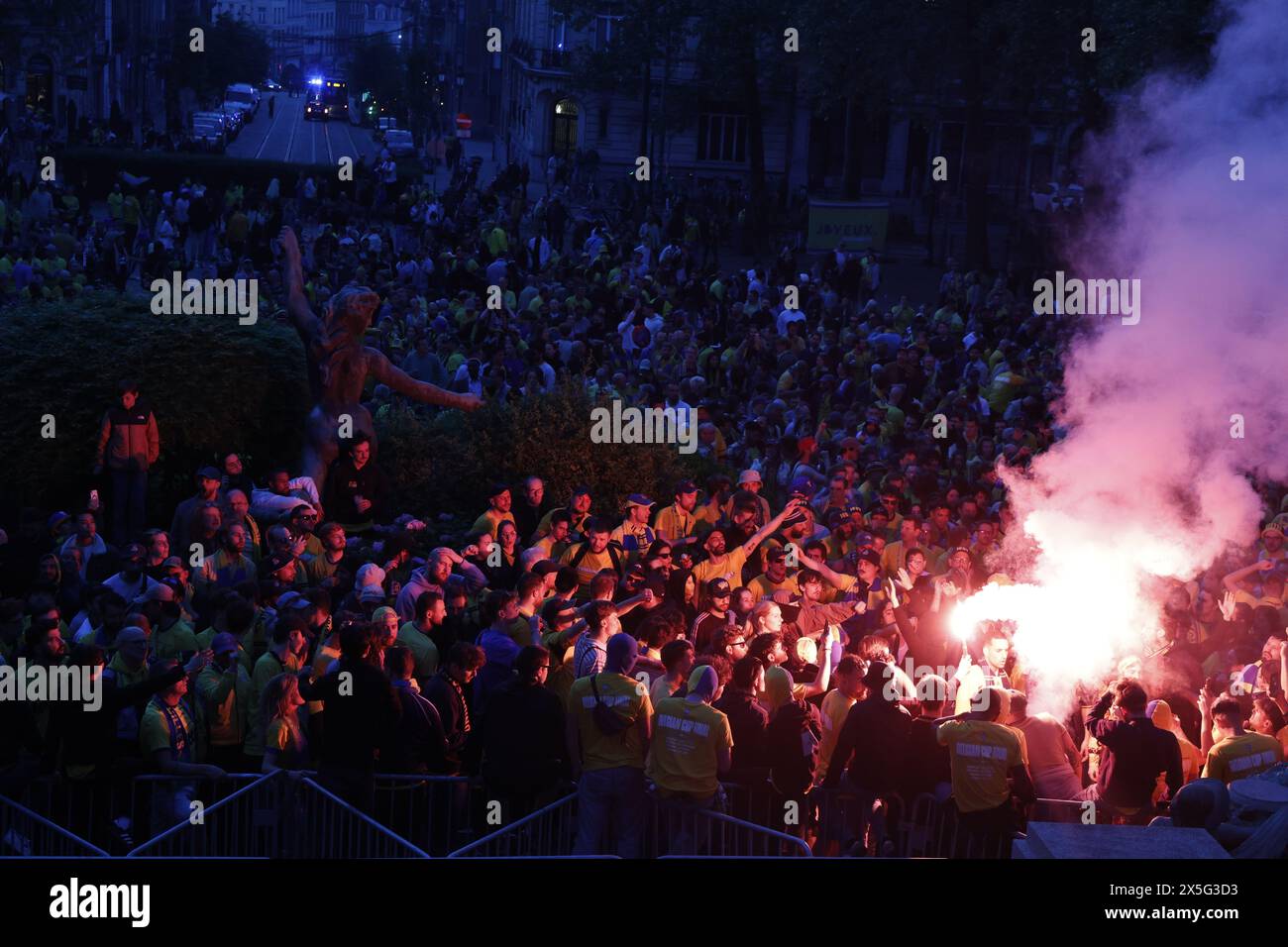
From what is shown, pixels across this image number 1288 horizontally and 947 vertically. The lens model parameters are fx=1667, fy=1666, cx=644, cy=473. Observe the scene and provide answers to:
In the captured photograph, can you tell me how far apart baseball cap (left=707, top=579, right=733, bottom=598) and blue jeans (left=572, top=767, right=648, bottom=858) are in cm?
245

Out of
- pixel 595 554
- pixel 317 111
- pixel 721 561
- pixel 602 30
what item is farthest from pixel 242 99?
pixel 721 561

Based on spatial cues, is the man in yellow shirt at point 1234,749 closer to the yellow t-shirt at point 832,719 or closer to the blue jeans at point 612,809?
the yellow t-shirt at point 832,719

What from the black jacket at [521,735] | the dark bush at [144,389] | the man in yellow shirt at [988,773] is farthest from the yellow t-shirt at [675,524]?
the man in yellow shirt at [988,773]

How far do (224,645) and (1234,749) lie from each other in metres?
5.65

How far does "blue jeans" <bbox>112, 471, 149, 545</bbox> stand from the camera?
559 inches

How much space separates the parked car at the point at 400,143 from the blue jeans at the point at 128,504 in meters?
46.7

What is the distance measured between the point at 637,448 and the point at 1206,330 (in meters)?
4.95

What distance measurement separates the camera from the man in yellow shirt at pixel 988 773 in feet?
28.9

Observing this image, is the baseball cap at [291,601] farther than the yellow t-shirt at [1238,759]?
Yes

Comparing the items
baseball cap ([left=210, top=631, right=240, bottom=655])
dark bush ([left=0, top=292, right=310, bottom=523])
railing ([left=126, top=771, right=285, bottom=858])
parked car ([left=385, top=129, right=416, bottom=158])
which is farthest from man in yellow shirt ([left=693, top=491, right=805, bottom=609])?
parked car ([left=385, top=129, right=416, bottom=158])

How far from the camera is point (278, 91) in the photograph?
13425cm

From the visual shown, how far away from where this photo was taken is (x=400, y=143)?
65.4m

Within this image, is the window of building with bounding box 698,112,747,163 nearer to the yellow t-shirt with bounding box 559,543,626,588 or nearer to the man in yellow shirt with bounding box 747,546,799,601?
the yellow t-shirt with bounding box 559,543,626,588

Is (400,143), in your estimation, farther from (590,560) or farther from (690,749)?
(690,749)
